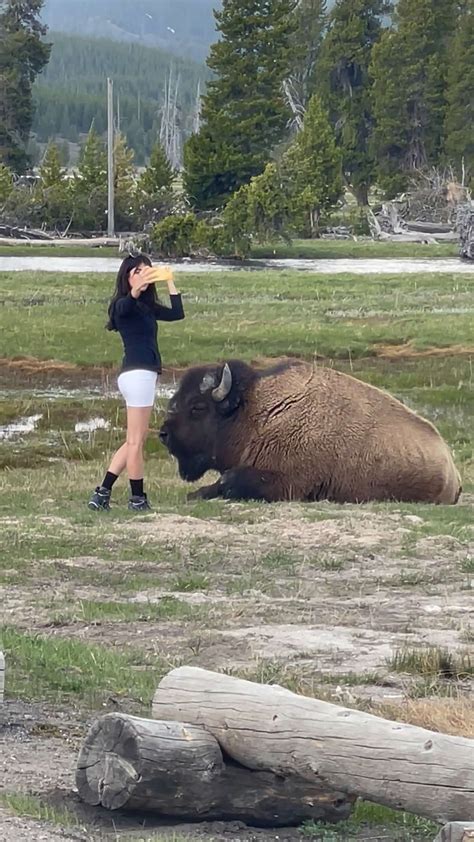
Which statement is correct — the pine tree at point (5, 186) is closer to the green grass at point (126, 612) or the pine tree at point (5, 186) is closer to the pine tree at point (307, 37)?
the pine tree at point (307, 37)

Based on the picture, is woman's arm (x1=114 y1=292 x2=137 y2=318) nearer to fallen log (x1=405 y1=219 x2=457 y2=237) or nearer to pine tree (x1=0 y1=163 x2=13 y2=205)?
pine tree (x1=0 y1=163 x2=13 y2=205)

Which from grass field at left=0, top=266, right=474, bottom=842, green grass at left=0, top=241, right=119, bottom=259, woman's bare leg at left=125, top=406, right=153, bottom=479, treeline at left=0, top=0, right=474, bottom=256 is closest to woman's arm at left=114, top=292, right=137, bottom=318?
woman's bare leg at left=125, top=406, right=153, bottom=479

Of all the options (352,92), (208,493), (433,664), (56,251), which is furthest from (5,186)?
(433,664)

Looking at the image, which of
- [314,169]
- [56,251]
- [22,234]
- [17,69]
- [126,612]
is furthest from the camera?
[17,69]

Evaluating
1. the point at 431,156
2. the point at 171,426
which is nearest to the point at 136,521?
the point at 171,426

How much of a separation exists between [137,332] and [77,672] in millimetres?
5437

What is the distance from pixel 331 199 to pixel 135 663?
70.6 metres

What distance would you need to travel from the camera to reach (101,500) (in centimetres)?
1271

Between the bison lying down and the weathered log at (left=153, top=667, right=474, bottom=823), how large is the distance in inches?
319

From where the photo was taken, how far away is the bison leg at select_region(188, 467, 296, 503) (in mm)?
13883

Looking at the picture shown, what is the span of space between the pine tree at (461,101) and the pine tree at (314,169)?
29.2 feet

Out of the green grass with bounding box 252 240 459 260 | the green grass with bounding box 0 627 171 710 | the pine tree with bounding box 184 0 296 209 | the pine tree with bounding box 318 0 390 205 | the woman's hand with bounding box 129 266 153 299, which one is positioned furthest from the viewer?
the pine tree with bounding box 318 0 390 205

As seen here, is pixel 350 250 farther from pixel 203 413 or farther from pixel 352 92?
pixel 203 413

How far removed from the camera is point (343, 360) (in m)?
28.3
